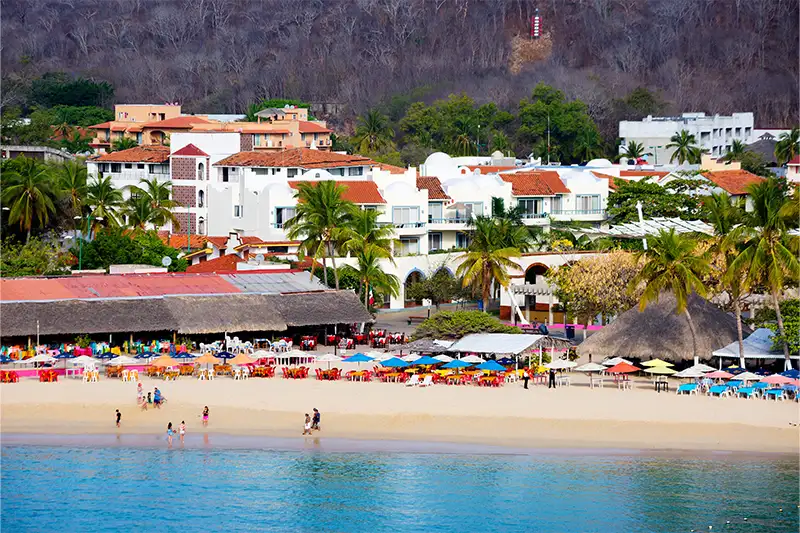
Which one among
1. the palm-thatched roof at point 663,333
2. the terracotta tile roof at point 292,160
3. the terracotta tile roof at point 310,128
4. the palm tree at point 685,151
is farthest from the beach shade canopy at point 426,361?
the palm tree at point 685,151

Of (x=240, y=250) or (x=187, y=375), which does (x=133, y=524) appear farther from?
(x=240, y=250)

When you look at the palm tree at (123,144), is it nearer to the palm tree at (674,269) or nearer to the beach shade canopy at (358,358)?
the beach shade canopy at (358,358)

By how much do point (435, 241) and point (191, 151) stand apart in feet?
54.0

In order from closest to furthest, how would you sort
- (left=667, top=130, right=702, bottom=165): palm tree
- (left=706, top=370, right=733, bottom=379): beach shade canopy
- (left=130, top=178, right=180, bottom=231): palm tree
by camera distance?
(left=706, top=370, right=733, bottom=379): beach shade canopy, (left=130, top=178, right=180, bottom=231): palm tree, (left=667, top=130, right=702, bottom=165): palm tree

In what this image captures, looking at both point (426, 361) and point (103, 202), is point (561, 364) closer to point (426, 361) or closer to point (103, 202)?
point (426, 361)

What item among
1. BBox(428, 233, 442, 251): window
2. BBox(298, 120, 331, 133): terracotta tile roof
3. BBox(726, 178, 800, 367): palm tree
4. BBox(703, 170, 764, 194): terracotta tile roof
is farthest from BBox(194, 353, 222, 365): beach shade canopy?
BBox(298, 120, 331, 133): terracotta tile roof

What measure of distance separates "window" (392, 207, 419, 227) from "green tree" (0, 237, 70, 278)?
1690 centimetres

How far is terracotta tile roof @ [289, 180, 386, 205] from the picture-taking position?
242ft

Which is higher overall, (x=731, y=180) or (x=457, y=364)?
(x=731, y=180)

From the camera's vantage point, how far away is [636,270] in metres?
56.9

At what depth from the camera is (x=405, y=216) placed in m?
76.0

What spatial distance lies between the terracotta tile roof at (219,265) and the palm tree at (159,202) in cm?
1035

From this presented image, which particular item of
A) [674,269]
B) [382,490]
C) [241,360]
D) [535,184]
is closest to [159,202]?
[535,184]

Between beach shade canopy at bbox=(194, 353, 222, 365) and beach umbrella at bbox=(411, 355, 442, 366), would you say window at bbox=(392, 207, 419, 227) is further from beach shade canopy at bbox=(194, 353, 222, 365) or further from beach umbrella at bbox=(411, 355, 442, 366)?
beach shade canopy at bbox=(194, 353, 222, 365)
